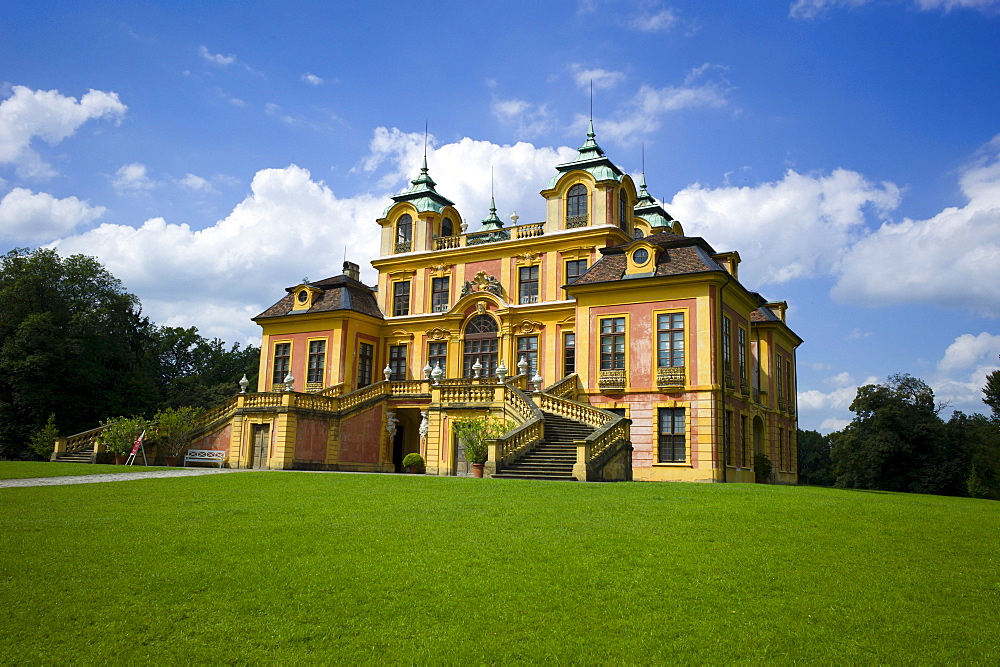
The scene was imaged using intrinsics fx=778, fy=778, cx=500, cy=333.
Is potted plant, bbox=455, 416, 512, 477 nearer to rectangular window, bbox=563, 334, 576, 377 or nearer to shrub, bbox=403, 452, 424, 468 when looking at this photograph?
shrub, bbox=403, 452, 424, 468

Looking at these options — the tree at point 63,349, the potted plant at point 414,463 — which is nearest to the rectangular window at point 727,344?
the potted plant at point 414,463

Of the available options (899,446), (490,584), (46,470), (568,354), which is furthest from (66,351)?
(899,446)

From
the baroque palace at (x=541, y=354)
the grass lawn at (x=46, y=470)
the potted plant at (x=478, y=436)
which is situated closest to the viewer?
the grass lawn at (x=46, y=470)

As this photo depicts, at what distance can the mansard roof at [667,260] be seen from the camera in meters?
31.2

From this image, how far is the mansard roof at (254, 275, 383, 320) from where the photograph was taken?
40.2 m

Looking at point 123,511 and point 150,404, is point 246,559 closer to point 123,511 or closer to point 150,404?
point 123,511

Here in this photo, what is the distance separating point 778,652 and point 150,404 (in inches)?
2066

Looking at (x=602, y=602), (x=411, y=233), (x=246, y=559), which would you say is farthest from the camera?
(x=411, y=233)

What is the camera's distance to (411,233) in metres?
42.6

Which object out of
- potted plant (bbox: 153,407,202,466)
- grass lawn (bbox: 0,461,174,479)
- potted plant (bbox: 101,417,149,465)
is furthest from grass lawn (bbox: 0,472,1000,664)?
potted plant (bbox: 153,407,202,466)

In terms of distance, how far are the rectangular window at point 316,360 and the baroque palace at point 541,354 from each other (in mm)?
84

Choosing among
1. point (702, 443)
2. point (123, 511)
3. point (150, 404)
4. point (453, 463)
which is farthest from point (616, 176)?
point (150, 404)

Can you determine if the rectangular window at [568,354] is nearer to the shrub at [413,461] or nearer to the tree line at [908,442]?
the shrub at [413,461]

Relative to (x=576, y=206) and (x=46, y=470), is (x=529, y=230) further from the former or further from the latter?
(x=46, y=470)
